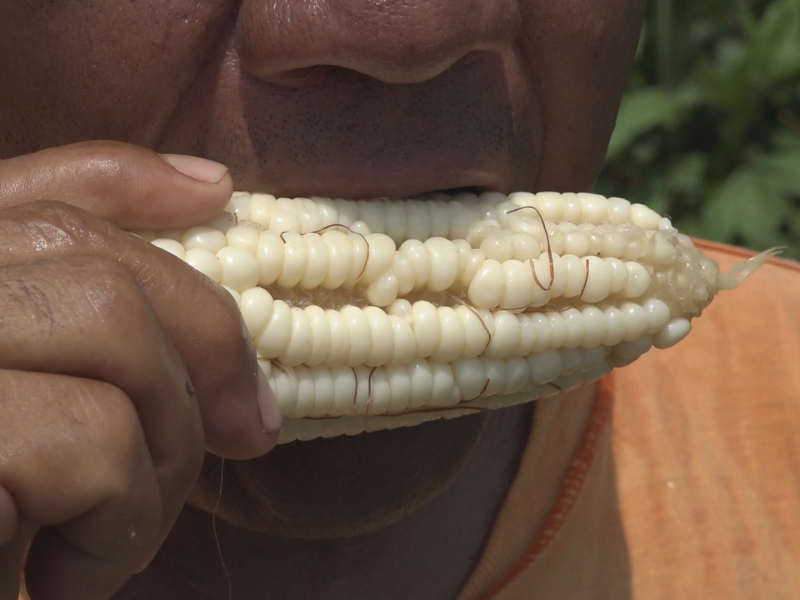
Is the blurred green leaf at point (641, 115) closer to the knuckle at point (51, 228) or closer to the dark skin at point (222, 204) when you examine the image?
the dark skin at point (222, 204)

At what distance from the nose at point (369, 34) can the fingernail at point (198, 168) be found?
0.21m

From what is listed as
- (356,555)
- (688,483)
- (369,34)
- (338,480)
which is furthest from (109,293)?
(688,483)

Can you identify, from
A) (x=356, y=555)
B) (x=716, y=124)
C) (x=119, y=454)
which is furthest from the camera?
(x=716, y=124)

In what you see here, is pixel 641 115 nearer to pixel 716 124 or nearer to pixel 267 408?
pixel 716 124

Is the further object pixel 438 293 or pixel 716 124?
pixel 716 124

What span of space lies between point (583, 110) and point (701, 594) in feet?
3.81

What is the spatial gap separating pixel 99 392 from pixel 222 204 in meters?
0.42

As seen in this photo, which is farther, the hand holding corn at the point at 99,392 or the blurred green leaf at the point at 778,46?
the blurred green leaf at the point at 778,46

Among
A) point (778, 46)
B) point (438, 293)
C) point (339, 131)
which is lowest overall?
point (438, 293)

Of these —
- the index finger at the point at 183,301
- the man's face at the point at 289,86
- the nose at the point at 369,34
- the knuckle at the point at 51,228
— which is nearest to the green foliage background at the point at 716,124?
the man's face at the point at 289,86

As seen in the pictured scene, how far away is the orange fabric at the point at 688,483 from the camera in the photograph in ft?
6.94

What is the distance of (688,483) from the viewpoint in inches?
90.6

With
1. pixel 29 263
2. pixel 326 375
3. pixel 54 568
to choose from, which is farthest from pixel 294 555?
pixel 29 263

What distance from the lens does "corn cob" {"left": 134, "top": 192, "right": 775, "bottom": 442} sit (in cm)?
134
